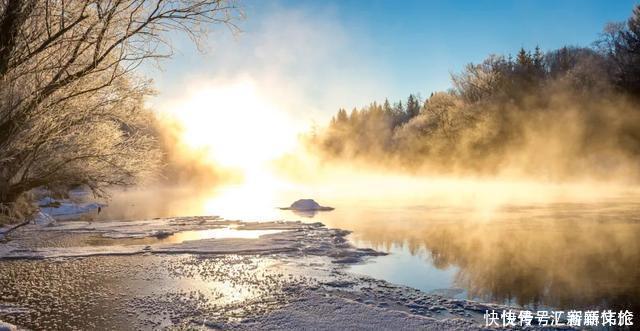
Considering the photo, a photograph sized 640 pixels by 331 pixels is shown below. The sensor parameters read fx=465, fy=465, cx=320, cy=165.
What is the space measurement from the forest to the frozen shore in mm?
36537

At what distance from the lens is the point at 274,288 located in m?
9.22

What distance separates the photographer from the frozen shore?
738 centimetres

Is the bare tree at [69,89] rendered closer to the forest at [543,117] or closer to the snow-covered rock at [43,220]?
the snow-covered rock at [43,220]

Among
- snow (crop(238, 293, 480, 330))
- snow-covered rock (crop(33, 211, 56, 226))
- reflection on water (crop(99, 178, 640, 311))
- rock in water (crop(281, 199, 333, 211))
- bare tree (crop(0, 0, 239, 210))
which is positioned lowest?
snow (crop(238, 293, 480, 330))

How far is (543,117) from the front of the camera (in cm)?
4772

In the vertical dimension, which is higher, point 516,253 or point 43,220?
point 43,220

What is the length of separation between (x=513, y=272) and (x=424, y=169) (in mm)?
54690

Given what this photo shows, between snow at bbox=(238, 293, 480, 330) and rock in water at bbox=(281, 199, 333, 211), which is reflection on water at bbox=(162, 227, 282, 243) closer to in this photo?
snow at bbox=(238, 293, 480, 330)

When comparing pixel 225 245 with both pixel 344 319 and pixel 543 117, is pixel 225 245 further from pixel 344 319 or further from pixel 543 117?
pixel 543 117

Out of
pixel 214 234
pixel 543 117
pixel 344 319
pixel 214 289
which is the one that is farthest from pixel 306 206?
pixel 543 117

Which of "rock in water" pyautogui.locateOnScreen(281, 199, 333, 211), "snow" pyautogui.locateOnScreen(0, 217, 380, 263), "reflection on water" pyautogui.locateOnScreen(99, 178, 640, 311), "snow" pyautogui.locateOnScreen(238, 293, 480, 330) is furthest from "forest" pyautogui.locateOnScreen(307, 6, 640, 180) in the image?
"snow" pyautogui.locateOnScreen(238, 293, 480, 330)

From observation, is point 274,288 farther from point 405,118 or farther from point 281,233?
point 405,118

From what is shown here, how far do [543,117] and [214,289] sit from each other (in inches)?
1831

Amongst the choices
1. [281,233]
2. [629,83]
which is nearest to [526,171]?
[629,83]
